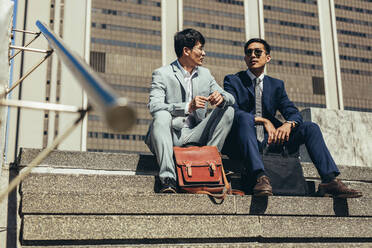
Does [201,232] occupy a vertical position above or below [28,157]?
below

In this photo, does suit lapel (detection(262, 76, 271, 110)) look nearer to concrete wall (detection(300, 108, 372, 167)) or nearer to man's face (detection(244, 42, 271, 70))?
man's face (detection(244, 42, 271, 70))

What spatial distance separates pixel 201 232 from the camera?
8.42ft

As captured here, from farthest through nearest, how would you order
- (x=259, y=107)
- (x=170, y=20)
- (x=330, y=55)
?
(x=330, y=55) < (x=170, y=20) < (x=259, y=107)

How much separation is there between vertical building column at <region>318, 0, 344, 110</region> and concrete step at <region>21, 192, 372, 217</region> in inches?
Answer: 2684

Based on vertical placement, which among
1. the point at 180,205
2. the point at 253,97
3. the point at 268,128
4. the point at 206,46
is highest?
the point at 206,46

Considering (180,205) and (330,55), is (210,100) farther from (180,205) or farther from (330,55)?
(330,55)

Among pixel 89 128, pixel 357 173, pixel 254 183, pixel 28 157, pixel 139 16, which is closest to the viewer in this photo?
pixel 254 183

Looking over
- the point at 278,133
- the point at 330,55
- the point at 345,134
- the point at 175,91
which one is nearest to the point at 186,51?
the point at 175,91

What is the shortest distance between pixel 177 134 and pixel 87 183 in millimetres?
869

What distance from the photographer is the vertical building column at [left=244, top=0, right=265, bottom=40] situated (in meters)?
71.1

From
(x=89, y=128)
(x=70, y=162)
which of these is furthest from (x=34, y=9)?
(x=70, y=162)

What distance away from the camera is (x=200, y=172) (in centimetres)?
299

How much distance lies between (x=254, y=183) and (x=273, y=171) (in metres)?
0.39

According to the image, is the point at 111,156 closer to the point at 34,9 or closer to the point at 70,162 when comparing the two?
the point at 70,162
